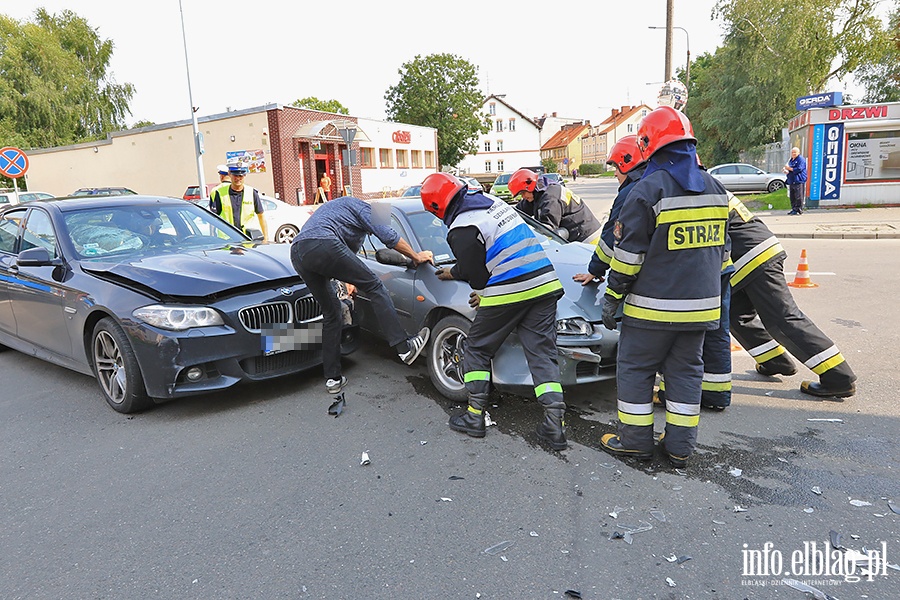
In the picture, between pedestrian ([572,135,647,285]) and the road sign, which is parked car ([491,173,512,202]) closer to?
the road sign

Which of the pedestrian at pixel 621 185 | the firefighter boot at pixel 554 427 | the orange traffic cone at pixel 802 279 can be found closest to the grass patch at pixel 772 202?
the orange traffic cone at pixel 802 279

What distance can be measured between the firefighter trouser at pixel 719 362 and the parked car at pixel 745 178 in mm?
24798

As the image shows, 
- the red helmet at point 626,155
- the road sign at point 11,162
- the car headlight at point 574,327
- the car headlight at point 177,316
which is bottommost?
the car headlight at point 574,327

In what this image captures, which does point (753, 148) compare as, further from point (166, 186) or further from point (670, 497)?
point (670, 497)

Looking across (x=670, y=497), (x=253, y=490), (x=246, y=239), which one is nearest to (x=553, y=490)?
(x=670, y=497)

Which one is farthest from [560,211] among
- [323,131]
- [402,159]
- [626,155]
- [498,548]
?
[402,159]

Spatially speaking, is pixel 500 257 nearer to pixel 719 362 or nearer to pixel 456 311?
pixel 456 311

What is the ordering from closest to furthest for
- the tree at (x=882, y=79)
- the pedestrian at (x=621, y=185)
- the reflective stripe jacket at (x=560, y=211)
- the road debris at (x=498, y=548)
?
the road debris at (x=498, y=548) → the pedestrian at (x=621, y=185) → the reflective stripe jacket at (x=560, y=211) → the tree at (x=882, y=79)

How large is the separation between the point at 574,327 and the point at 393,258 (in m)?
1.60

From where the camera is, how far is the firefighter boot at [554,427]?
3801 mm

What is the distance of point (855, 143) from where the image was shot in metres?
18.1

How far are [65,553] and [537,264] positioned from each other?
2.93 metres

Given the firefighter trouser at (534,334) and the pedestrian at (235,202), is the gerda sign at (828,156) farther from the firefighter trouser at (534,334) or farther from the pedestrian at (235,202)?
the firefighter trouser at (534,334)

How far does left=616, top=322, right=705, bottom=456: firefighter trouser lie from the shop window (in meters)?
37.4
